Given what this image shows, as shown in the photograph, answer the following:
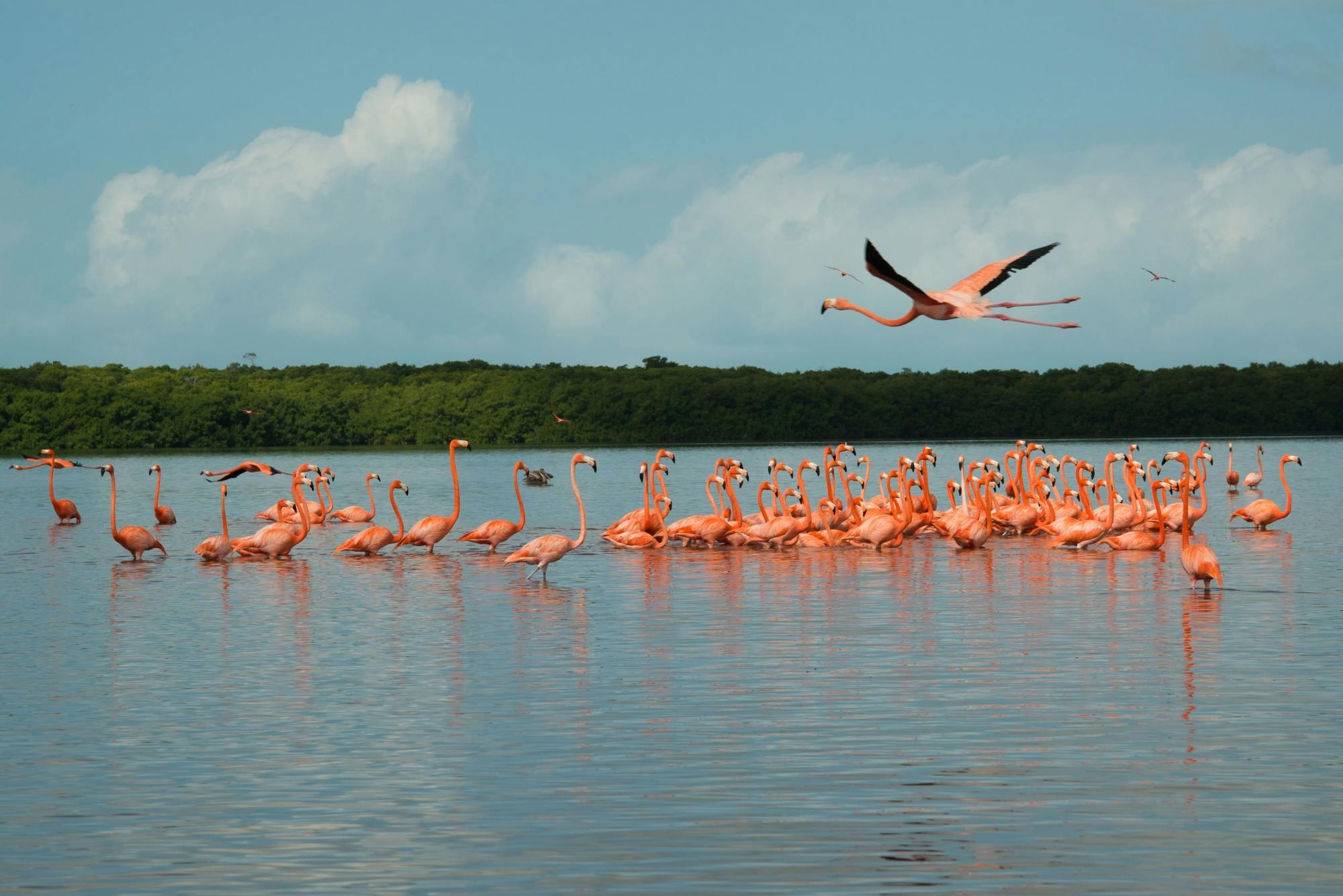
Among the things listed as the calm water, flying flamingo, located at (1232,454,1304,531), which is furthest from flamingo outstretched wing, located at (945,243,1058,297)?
flying flamingo, located at (1232,454,1304,531)

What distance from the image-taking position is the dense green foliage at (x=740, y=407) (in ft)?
374

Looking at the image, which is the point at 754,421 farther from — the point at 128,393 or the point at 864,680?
the point at 864,680

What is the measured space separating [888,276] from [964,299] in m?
1.31

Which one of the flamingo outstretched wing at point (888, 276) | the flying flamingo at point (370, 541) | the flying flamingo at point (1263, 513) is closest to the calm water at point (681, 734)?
the flamingo outstretched wing at point (888, 276)

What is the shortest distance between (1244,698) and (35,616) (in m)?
14.1

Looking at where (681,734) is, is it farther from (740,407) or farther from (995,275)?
(740,407)

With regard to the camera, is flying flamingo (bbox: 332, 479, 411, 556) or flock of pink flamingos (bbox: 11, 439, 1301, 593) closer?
flock of pink flamingos (bbox: 11, 439, 1301, 593)

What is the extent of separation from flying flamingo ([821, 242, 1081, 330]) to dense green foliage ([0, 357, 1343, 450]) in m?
99.6

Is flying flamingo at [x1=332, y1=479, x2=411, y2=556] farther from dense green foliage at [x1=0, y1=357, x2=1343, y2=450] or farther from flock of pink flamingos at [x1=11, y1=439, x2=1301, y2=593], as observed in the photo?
dense green foliage at [x1=0, y1=357, x2=1343, y2=450]

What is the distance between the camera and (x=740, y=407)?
120 m

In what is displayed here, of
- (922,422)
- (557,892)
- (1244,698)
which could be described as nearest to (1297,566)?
(1244,698)

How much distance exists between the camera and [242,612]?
2064 centimetres

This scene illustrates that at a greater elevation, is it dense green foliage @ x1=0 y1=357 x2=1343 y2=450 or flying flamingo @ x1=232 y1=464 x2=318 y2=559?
dense green foliage @ x1=0 y1=357 x2=1343 y2=450

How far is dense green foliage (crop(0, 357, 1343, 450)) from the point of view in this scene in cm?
11412
